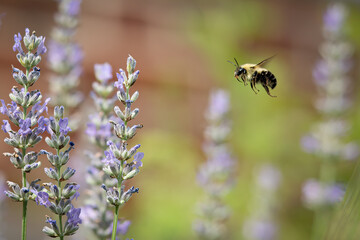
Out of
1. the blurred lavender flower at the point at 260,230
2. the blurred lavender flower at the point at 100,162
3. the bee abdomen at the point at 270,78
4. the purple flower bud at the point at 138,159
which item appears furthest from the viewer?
the blurred lavender flower at the point at 260,230

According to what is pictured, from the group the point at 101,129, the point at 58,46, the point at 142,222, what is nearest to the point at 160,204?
the point at 142,222

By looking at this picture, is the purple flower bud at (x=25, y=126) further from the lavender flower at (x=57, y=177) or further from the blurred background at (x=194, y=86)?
the blurred background at (x=194, y=86)

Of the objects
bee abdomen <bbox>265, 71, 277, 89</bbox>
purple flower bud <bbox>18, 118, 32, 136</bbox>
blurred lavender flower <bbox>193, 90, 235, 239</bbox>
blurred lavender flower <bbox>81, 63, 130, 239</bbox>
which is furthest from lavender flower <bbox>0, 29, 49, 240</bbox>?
blurred lavender flower <bbox>193, 90, 235, 239</bbox>

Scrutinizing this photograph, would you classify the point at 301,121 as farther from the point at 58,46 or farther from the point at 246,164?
the point at 58,46

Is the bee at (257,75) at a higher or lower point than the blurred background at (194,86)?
lower

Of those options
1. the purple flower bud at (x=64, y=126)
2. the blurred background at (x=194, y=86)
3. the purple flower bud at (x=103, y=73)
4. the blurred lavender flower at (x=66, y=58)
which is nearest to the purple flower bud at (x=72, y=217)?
the purple flower bud at (x=64, y=126)

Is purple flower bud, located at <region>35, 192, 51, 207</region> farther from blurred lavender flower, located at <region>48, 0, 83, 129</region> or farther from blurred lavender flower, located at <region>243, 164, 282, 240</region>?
blurred lavender flower, located at <region>243, 164, 282, 240</region>
